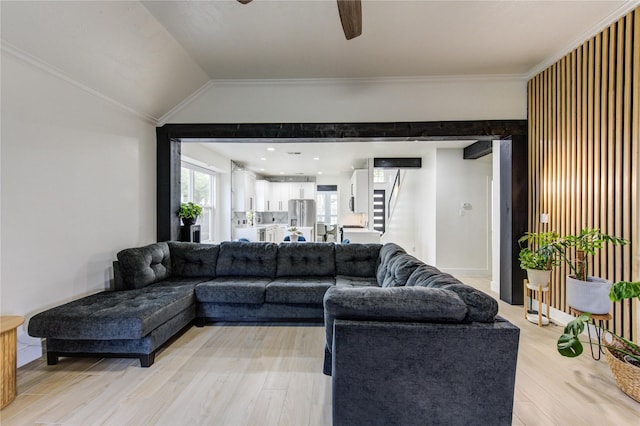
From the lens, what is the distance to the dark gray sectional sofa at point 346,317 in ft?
4.19

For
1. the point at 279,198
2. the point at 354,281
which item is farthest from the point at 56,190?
the point at 279,198

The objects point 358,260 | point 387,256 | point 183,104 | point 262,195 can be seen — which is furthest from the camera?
point 262,195

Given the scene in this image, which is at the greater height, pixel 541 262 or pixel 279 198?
pixel 279 198

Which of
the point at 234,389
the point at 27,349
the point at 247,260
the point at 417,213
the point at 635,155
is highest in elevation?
the point at 635,155

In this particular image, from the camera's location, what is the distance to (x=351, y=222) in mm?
6895

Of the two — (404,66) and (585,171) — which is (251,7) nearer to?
(404,66)

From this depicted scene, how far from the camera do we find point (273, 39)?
2.80m

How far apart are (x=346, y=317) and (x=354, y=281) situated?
1654 millimetres

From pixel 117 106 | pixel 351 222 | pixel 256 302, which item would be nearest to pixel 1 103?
pixel 117 106

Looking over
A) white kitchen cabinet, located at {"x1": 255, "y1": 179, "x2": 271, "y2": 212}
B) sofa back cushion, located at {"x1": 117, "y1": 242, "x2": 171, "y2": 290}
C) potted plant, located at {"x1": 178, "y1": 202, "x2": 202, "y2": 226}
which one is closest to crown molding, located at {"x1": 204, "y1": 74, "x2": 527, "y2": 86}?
potted plant, located at {"x1": 178, "y1": 202, "x2": 202, "y2": 226}

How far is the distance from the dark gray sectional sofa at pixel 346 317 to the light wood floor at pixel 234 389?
0.62ft

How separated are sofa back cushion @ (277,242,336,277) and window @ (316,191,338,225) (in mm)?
6532

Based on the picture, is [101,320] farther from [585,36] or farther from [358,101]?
[585,36]

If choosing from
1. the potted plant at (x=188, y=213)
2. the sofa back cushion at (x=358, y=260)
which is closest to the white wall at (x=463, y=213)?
the sofa back cushion at (x=358, y=260)
